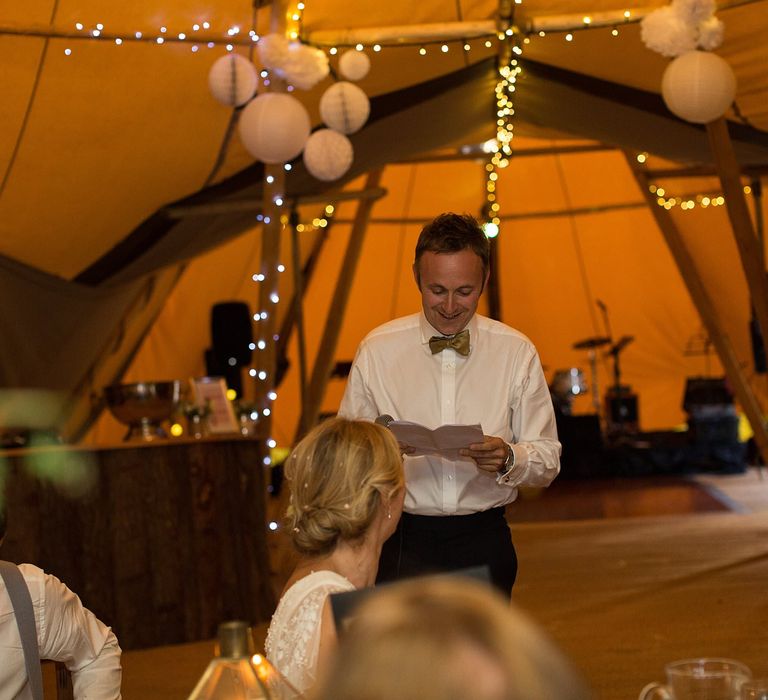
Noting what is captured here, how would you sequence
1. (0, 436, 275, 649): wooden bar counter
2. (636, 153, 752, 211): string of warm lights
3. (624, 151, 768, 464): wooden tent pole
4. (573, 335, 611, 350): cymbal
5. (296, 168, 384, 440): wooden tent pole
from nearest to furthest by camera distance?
1. (0, 436, 275, 649): wooden bar counter
2. (624, 151, 768, 464): wooden tent pole
3. (296, 168, 384, 440): wooden tent pole
4. (636, 153, 752, 211): string of warm lights
5. (573, 335, 611, 350): cymbal

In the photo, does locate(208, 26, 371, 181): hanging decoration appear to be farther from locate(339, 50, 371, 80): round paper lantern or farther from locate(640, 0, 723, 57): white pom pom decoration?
locate(640, 0, 723, 57): white pom pom decoration

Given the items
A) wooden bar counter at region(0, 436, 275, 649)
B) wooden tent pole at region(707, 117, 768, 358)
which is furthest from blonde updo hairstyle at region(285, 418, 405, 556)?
wooden tent pole at region(707, 117, 768, 358)

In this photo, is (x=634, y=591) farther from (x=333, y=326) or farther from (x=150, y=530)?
(x=333, y=326)

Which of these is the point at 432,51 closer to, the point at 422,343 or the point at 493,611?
the point at 422,343

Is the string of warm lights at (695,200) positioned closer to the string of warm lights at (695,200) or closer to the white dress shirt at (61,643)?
the string of warm lights at (695,200)

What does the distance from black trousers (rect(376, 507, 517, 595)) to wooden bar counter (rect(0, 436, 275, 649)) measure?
105 inches

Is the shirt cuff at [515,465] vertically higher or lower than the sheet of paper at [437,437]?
lower

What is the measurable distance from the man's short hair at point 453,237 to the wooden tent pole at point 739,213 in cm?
426

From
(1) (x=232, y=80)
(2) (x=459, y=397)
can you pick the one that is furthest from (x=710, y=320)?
(2) (x=459, y=397)

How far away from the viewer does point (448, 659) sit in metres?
0.75

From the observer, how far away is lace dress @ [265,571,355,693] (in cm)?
189

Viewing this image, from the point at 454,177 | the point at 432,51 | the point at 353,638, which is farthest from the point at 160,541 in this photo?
the point at 454,177

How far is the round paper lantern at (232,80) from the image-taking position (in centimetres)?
555

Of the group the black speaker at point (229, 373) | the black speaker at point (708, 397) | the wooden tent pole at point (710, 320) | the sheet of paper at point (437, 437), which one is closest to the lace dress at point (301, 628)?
the sheet of paper at point (437, 437)
